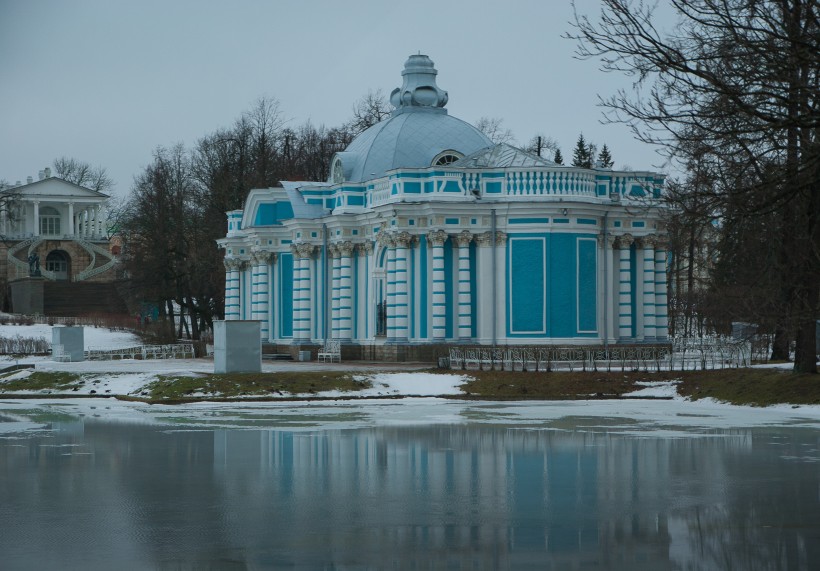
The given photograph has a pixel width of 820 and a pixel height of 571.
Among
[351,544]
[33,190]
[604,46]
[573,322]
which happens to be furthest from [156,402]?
[33,190]

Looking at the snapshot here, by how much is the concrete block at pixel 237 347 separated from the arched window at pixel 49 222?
80116 mm

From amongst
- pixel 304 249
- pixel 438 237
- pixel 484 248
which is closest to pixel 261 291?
pixel 304 249

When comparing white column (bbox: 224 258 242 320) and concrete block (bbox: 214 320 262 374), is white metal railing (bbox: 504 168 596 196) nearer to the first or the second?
concrete block (bbox: 214 320 262 374)

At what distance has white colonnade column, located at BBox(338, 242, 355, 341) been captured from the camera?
49.9m

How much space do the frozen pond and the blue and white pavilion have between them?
62.2 ft

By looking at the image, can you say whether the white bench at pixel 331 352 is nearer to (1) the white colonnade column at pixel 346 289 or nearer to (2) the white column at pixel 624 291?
(1) the white colonnade column at pixel 346 289

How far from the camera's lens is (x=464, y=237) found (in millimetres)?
45062

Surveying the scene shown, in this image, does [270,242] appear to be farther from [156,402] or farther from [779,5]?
[779,5]

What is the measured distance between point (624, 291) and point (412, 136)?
33.2ft

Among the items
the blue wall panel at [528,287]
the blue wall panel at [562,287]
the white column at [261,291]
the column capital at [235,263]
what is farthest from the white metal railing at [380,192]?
the column capital at [235,263]

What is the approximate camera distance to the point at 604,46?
16.1 meters

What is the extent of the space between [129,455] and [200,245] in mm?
54023

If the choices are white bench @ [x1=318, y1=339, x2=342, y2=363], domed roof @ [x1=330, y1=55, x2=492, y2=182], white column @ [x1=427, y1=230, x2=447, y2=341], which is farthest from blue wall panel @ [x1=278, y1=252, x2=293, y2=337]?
white column @ [x1=427, y1=230, x2=447, y2=341]

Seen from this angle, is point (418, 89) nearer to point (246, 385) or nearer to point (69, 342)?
point (69, 342)
